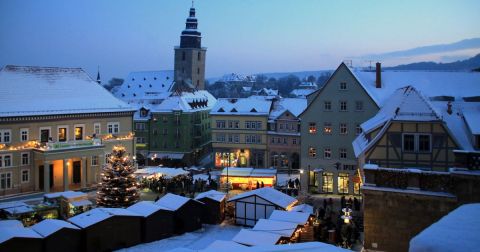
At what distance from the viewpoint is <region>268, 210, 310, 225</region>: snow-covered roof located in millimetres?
23016

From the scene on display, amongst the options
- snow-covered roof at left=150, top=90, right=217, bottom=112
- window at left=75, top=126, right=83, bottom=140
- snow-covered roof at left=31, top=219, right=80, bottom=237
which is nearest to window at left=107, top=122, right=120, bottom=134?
window at left=75, top=126, right=83, bottom=140

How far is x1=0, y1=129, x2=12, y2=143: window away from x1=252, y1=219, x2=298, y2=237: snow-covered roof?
76.5 feet

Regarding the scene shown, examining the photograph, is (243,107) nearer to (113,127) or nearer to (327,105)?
(113,127)

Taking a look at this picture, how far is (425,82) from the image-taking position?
35.4 metres

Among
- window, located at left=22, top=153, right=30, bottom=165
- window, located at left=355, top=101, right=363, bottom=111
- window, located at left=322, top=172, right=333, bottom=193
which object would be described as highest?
window, located at left=355, top=101, right=363, bottom=111

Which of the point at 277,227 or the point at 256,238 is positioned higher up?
the point at 277,227

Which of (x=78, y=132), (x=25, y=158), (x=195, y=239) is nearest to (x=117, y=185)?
(x=195, y=239)

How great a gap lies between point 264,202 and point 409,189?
15632 mm

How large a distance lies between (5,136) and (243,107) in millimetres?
24811

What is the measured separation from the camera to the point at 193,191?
1486 inches

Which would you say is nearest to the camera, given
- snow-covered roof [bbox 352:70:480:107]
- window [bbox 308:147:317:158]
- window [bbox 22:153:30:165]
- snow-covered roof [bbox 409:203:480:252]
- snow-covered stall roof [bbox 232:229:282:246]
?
snow-covered roof [bbox 409:203:480:252]

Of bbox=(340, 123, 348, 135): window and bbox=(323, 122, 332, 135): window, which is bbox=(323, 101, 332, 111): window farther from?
bbox=(340, 123, 348, 135): window

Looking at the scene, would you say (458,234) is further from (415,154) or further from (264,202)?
(264,202)

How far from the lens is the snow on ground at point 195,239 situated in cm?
2381
